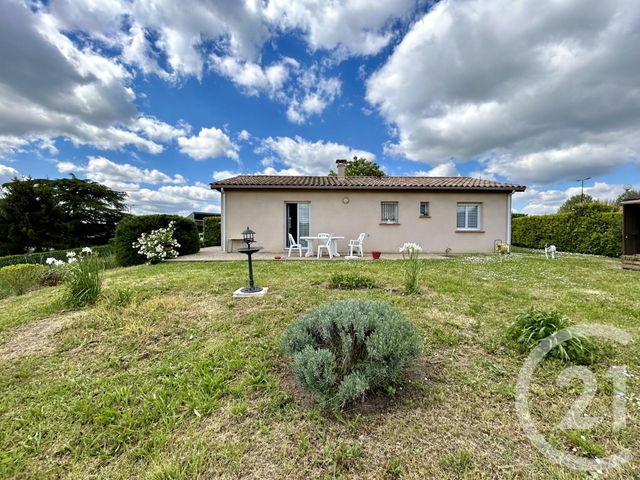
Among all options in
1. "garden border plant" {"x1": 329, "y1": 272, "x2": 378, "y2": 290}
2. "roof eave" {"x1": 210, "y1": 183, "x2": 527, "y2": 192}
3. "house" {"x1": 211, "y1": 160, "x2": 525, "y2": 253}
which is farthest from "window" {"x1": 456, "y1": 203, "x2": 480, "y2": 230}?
"garden border plant" {"x1": 329, "y1": 272, "x2": 378, "y2": 290}

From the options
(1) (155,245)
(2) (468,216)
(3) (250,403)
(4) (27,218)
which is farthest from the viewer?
(4) (27,218)

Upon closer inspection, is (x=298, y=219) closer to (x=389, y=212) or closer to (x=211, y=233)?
(x=389, y=212)

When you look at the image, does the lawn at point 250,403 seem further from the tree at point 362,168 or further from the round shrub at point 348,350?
the tree at point 362,168

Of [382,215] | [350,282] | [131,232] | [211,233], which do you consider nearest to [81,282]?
[350,282]

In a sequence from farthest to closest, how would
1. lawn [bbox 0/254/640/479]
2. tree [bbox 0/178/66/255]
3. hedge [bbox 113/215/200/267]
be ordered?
tree [bbox 0/178/66/255] → hedge [bbox 113/215/200/267] → lawn [bbox 0/254/640/479]

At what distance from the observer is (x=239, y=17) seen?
7633 mm

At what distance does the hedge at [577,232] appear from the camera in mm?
10382

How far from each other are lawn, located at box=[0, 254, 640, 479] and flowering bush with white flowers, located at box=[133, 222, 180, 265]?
527 cm

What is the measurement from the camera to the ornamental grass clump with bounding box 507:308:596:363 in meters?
2.52

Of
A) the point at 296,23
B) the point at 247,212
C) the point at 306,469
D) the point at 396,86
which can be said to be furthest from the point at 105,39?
the point at 306,469

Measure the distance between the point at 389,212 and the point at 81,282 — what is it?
34.5 feet

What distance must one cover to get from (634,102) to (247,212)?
15.2 meters

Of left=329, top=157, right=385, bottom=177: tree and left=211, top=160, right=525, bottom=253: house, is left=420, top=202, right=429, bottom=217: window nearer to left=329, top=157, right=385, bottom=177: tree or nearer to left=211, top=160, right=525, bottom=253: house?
left=211, top=160, right=525, bottom=253: house

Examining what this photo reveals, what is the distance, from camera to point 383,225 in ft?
38.4
